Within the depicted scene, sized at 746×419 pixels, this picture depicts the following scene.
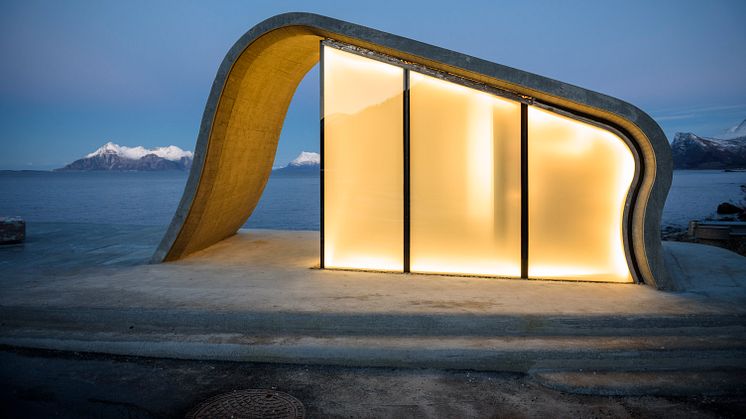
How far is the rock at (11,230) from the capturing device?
1196 centimetres

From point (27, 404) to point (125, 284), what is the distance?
346cm

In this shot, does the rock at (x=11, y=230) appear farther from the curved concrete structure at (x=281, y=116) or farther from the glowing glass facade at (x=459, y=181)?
the glowing glass facade at (x=459, y=181)

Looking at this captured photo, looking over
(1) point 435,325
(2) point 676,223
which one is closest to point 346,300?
(1) point 435,325

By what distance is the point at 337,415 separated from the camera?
14.3 ft

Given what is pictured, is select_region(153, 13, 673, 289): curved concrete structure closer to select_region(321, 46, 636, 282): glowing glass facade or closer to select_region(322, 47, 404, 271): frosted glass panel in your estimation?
select_region(321, 46, 636, 282): glowing glass facade

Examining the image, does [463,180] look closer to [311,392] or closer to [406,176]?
[406,176]

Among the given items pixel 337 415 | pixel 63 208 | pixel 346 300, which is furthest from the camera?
pixel 63 208

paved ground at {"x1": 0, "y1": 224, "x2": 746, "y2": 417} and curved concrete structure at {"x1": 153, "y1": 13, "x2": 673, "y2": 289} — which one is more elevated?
curved concrete structure at {"x1": 153, "y1": 13, "x2": 673, "y2": 289}

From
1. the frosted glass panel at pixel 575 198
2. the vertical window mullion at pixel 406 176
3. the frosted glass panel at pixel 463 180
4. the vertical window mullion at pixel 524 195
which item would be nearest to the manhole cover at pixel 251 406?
the vertical window mullion at pixel 406 176

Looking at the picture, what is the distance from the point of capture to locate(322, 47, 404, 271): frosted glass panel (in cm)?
889

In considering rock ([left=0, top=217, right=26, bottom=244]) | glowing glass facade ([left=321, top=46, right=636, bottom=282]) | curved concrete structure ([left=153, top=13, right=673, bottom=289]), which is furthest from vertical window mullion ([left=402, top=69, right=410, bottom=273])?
rock ([left=0, top=217, right=26, bottom=244])

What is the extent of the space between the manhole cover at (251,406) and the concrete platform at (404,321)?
2.78 feet

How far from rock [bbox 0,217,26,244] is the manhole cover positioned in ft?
33.8

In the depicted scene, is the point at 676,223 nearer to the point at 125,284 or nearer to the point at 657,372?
the point at 657,372
